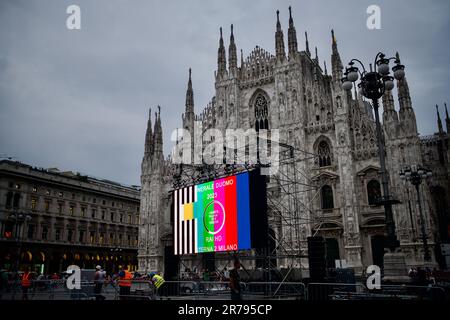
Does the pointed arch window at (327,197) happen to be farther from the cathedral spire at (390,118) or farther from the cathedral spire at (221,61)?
the cathedral spire at (221,61)

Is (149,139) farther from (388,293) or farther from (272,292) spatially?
(388,293)

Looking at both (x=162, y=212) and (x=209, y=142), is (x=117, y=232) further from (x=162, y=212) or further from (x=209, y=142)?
(x=209, y=142)

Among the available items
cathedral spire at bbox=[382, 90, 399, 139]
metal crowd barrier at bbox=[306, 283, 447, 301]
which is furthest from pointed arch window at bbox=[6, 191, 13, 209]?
metal crowd barrier at bbox=[306, 283, 447, 301]

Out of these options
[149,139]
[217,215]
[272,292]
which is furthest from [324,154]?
[149,139]

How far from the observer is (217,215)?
18562mm

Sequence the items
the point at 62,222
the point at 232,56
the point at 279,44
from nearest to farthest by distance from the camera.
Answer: the point at 279,44 → the point at 232,56 → the point at 62,222

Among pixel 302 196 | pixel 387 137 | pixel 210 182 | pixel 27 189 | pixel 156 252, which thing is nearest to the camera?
pixel 210 182

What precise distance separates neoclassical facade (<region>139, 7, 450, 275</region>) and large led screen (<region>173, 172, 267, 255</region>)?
4.85 feet

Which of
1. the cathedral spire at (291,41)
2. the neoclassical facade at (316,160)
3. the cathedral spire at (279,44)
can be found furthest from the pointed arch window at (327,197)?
the cathedral spire at (279,44)

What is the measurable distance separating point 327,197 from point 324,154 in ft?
12.4

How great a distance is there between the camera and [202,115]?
4038cm
